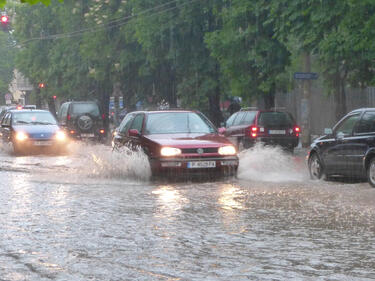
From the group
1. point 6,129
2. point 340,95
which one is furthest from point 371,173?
point 6,129

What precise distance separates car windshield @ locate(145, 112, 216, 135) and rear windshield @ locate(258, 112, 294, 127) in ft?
31.2

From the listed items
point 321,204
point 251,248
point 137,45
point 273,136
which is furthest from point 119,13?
point 251,248

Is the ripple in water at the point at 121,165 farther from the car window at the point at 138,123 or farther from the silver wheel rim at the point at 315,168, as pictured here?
the silver wheel rim at the point at 315,168

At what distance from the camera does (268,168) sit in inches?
805

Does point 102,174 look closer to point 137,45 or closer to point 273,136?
point 273,136

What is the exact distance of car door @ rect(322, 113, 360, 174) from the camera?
645 inches

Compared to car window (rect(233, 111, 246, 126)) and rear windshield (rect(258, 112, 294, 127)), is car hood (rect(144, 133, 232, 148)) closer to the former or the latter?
rear windshield (rect(258, 112, 294, 127))

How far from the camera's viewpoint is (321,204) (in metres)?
12.8

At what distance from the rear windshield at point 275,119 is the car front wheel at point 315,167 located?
34.6 ft

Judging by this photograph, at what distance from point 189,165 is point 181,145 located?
423 millimetres

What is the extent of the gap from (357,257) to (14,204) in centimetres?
654

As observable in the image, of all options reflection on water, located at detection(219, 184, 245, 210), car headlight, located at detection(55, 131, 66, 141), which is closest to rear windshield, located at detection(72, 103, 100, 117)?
car headlight, located at detection(55, 131, 66, 141)

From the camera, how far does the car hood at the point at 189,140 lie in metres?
17.0

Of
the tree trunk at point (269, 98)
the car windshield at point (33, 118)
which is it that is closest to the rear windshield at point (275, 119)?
the tree trunk at point (269, 98)
